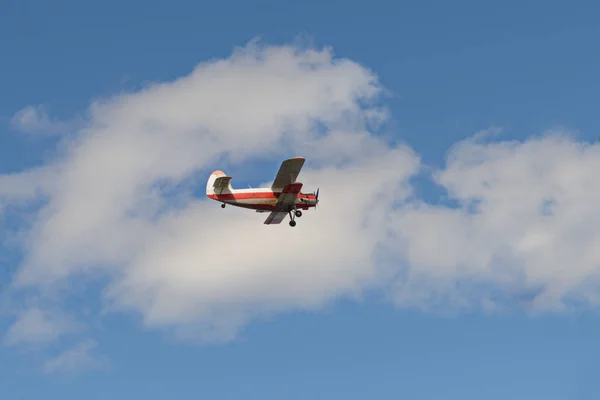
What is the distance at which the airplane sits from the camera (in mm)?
103062

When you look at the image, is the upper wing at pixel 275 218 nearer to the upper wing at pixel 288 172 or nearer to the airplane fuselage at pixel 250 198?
the airplane fuselage at pixel 250 198

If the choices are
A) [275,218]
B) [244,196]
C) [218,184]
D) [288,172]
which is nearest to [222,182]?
[218,184]

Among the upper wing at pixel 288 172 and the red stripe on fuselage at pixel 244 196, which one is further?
the red stripe on fuselage at pixel 244 196

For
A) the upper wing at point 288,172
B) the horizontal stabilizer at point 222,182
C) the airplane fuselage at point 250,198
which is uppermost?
the upper wing at point 288,172

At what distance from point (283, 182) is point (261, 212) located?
485cm

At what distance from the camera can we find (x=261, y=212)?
10669cm

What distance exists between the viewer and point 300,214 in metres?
107

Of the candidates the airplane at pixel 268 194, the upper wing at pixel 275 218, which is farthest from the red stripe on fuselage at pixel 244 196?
the upper wing at pixel 275 218

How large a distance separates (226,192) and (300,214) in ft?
24.3

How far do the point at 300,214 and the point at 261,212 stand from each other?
142 inches

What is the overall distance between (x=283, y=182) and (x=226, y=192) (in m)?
5.27

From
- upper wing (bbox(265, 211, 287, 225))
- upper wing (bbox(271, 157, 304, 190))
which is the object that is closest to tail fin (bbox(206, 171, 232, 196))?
upper wing (bbox(271, 157, 304, 190))

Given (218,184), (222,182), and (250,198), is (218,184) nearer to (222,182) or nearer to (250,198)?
(222,182)

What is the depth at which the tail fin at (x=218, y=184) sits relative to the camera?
338 feet
